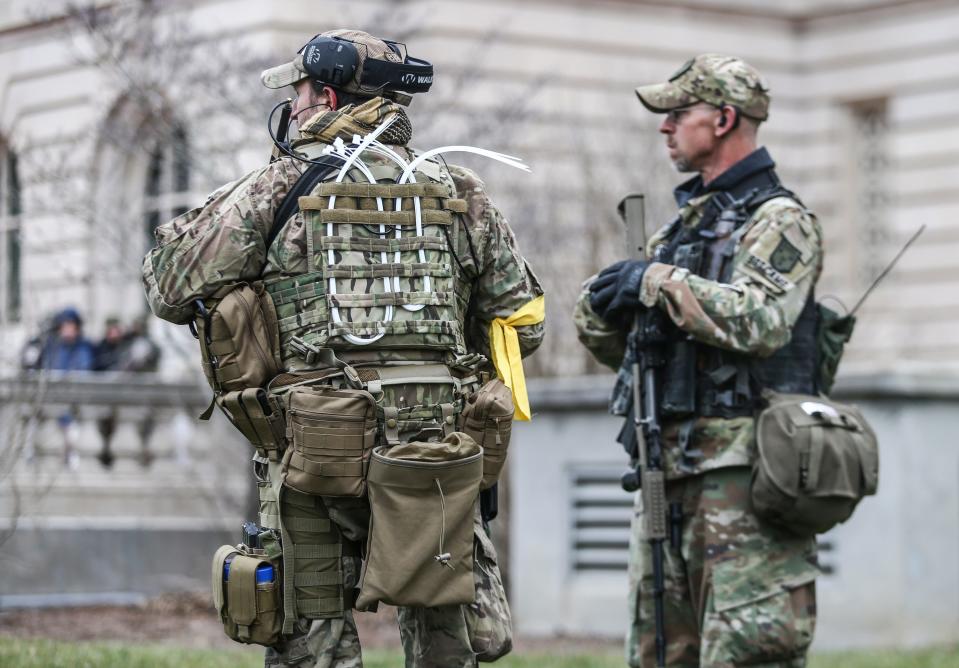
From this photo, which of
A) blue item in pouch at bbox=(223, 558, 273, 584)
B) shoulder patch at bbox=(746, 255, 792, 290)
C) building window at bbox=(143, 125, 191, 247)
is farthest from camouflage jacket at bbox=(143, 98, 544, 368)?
building window at bbox=(143, 125, 191, 247)

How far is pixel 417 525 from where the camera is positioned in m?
5.26

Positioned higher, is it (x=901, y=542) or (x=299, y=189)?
(x=299, y=189)

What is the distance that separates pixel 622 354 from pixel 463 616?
66.3 inches

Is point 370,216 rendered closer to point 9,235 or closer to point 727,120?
point 727,120

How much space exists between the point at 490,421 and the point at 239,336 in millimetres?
800

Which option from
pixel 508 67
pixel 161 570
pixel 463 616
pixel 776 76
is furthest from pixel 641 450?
pixel 776 76

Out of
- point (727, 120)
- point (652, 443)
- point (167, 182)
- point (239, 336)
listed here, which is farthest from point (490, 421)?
point (167, 182)

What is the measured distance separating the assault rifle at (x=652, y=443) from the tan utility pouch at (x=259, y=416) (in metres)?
1.53

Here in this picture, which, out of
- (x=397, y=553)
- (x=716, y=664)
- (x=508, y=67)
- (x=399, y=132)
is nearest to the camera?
(x=397, y=553)

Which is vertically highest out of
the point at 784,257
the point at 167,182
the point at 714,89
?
the point at 167,182

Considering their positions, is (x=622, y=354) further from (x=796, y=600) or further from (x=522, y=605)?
(x=522, y=605)

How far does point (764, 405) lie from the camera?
6.36 meters

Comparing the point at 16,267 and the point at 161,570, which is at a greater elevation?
the point at 16,267

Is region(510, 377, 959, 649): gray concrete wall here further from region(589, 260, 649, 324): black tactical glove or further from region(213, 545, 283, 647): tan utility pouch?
region(213, 545, 283, 647): tan utility pouch
